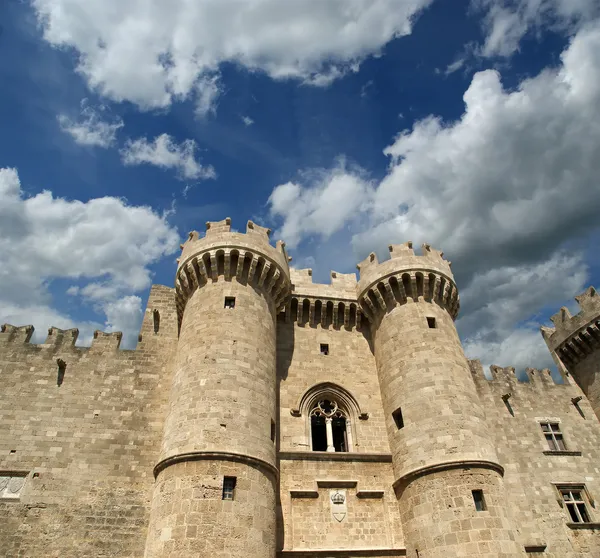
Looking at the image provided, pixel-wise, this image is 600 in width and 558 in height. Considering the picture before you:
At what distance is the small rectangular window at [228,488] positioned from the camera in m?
10.6

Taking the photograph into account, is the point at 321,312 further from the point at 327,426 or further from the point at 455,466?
the point at 455,466

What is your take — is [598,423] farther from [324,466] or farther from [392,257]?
[324,466]

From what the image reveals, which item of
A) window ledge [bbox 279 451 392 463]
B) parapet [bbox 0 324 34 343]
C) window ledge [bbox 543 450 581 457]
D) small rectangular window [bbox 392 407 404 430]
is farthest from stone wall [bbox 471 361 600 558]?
parapet [bbox 0 324 34 343]

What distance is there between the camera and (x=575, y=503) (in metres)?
15.1

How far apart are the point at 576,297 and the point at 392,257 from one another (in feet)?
Answer: 31.8

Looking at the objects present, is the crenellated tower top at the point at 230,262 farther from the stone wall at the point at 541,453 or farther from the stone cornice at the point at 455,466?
the stone wall at the point at 541,453

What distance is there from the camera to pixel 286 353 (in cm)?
1593

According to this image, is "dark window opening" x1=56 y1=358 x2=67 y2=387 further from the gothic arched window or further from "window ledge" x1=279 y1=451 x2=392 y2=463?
the gothic arched window

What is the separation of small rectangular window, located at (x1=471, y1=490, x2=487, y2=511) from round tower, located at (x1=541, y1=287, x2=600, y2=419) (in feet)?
31.2

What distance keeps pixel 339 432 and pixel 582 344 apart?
11913mm

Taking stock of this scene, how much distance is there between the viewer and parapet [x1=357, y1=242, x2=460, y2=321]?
16.2 metres

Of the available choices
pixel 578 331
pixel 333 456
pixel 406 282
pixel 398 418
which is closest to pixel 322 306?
pixel 406 282

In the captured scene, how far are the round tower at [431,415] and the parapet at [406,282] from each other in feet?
0.12

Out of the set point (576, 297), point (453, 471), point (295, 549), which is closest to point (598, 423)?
point (576, 297)
